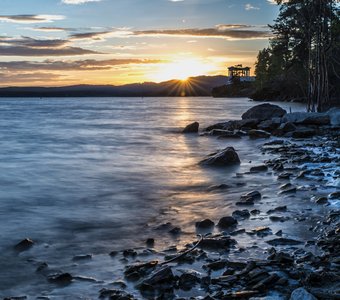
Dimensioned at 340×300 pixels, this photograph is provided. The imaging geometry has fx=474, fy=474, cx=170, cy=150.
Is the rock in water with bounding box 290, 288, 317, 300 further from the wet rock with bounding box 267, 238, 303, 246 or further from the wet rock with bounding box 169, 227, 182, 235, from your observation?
the wet rock with bounding box 169, 227, 182, 235

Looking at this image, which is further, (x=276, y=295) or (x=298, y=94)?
(x=298, y=94)

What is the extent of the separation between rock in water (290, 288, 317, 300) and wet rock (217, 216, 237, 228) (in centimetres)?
313

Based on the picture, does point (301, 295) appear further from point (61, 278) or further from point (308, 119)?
point (308, 119)

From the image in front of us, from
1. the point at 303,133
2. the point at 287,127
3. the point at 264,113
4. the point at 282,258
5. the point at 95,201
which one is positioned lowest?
the point at 95,201

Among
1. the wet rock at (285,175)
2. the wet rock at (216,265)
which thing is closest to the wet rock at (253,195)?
the wet rock at (285,175)

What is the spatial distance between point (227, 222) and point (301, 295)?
3.29 m

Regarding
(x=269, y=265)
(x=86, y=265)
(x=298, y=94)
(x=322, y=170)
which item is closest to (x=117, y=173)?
→ (x=322, y=170)

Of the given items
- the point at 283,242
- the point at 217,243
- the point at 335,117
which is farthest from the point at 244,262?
the point at 335,117

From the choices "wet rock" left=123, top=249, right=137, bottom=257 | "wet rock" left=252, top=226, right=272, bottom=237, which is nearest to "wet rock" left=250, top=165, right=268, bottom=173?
"wet rock" left=252, top=226, right=272, bottom=237

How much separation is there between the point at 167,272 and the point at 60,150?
1651cm

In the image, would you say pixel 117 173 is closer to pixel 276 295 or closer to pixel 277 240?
pixel 277 240

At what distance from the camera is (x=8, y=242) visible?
7.41m

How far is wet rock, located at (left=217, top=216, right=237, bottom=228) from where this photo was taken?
25.4 ft

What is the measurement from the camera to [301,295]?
452cm
